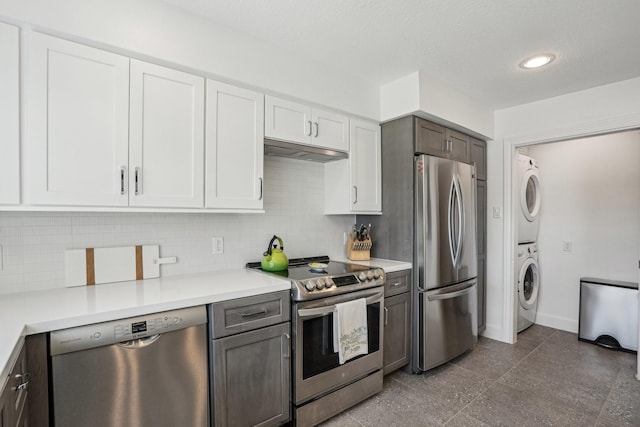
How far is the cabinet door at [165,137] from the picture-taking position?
167cm

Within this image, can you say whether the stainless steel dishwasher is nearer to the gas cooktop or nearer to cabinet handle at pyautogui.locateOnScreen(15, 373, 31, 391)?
cabinet handle at pyautogui.locateOnScreen(15, 373, 31, 391)

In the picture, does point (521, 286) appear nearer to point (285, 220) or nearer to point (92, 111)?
point (285, 220)

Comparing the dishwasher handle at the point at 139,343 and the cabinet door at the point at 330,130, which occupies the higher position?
the cabinet door at the point at 330,130

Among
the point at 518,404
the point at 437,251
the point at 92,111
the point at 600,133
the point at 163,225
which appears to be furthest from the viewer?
the point at 600,133

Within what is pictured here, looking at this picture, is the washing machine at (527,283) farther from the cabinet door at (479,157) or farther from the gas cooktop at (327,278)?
the gas cooktop at (327,278)

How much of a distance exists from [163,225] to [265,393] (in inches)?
46.7

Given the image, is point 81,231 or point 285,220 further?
point 285,220

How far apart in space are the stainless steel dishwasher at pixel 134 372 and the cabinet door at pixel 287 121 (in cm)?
123

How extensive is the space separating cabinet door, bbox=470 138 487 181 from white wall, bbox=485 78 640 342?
0.23 feet

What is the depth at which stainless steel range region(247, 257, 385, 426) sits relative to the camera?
1.88m

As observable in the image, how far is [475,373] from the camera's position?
2.66 meters

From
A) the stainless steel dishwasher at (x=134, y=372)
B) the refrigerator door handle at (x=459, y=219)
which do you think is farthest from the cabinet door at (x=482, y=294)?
the stainless steel dishwasher at (x=134, y=372)

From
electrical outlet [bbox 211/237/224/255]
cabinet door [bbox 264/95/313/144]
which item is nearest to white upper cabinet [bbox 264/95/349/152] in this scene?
cabinet door [bbox 264/95/313/144]

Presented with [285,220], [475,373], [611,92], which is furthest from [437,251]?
[611,92]
